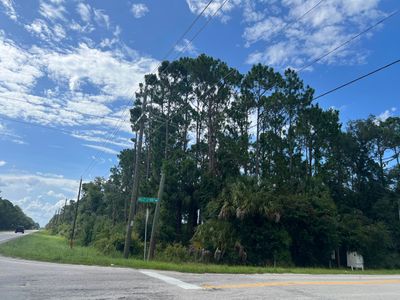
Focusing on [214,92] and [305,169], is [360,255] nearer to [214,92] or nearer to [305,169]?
[305,169]

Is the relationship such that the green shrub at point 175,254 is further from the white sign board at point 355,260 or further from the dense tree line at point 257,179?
the white sign board at point 355,260

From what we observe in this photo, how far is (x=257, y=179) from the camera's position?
27984 millimetres

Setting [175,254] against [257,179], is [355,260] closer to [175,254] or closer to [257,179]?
[257,179]

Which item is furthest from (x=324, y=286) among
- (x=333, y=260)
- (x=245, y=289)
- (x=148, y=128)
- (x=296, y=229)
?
(x=148, y=128)

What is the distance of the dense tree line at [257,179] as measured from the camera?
81.1 feet

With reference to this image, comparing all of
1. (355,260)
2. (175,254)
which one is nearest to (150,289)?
(175,254)

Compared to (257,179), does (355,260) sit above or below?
below

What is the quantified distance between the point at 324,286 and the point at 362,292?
106 cm

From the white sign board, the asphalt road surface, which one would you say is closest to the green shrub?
the white sign board

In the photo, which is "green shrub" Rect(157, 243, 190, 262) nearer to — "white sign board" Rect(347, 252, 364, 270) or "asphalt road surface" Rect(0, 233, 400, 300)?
"white sign board" Rect(347, 252, 364, 270)

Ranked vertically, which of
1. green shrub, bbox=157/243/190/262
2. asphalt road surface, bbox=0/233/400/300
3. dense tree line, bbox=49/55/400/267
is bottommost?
asphalt road surface, bbox=0/233/400/300

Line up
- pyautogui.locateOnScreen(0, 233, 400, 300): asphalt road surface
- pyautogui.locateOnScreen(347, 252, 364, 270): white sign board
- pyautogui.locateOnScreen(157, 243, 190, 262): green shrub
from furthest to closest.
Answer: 1. pyautogui.locateOnScreen(347, 252, 364, 270): white sign board
2. pyautogui.locateOnScreen(157, 243, 190, 262): green shrub
3. pyautogui.locateOnScreen(0, 233, 400, 300): asphalt road surface

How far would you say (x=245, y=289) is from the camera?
9.02 metres

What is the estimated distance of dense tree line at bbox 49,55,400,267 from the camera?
24719mm
